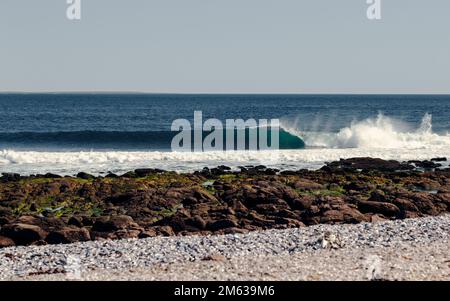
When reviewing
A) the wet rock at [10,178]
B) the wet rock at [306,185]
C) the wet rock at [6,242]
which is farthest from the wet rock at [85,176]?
the wet rock at [6,242]

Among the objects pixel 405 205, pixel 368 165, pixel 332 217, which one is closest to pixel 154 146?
pixel 368 165

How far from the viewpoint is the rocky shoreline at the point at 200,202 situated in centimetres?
1911

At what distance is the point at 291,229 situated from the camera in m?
18.3

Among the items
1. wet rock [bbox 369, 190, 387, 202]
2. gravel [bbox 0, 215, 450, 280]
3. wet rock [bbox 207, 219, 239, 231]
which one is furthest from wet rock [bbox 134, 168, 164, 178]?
gravel [bbox 0, 215, 450, 280]

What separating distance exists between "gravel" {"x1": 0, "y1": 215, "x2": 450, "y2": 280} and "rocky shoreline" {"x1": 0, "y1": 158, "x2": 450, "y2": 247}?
1510 mm

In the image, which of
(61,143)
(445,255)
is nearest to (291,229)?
(445,255)

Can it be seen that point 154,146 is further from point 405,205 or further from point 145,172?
point 405,205

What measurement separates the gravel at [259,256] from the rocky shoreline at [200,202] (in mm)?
1510

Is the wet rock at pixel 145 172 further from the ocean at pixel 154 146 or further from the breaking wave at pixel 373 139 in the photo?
the breaking wave at pixel 373 139

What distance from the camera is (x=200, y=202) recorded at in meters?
23.0

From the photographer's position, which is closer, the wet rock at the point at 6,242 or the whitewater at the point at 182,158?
the wet rock at the point at 6,242

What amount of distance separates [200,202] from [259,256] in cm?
829

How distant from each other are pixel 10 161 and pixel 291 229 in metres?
23.6
